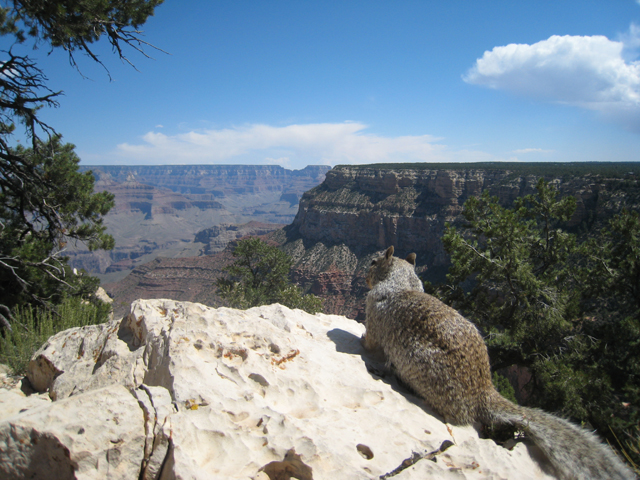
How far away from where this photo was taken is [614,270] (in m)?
10.6

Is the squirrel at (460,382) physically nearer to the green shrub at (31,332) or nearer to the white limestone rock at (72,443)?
the white limestone rock at (72,443)

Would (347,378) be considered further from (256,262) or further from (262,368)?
(256,262)

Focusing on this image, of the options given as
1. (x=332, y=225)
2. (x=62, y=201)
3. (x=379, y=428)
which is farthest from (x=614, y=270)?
(x=332, y=225)

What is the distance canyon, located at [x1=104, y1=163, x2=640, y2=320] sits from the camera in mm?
62406

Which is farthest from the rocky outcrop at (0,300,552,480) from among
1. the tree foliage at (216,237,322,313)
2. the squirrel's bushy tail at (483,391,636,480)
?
the tree foliage at (216,237,322,313)

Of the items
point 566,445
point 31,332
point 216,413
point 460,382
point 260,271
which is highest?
point 216,413

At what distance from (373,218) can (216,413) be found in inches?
3248

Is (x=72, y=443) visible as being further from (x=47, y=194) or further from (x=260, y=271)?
(x=260, y=271)

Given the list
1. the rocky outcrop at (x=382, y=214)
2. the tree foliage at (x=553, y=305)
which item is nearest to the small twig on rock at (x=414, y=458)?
the tree foliage at (x=553, y=305)

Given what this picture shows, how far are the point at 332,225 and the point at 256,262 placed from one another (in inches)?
2626

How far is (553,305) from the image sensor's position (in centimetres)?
1022

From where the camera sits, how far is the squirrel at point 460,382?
410cm

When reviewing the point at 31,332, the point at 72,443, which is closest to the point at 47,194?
the point at 31,332

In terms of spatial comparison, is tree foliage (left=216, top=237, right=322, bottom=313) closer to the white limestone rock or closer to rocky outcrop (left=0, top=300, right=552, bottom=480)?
rocky outcrop (left=0, top=300, right=552, bottom=480)
